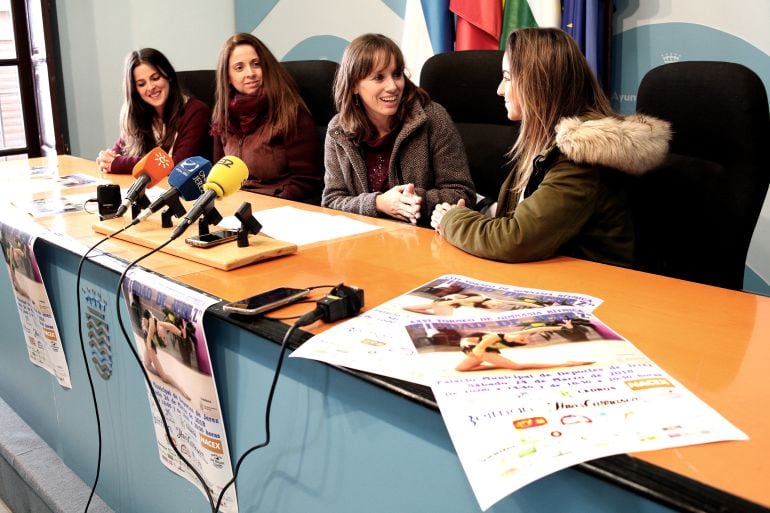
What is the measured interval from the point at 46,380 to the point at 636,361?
4.49 feet

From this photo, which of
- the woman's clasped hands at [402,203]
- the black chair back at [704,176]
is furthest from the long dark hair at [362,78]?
the black chair back at [704,176]

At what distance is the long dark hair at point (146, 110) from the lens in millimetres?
2629

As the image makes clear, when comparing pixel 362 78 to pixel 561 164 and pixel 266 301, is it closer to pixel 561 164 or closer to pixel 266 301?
pixel 561 164

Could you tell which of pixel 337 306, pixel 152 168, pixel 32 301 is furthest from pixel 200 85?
pixel 337 306

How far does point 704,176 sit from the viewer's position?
1439mm

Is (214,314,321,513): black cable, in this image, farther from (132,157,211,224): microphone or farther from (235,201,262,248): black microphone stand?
(132,157,211,224): microphone

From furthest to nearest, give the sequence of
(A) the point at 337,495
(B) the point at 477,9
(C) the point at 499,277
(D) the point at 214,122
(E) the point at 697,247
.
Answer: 1. (B) the point at 477,9
2. (D) the point at 214,122
3. (E) the point at 697,247
4. (C) the point at 499,277
5. (A) the point at 337,495

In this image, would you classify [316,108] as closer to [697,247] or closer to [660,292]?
[697,247]

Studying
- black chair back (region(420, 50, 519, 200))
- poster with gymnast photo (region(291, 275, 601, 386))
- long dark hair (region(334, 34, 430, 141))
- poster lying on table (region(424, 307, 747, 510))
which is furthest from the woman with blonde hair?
poster lying on table (region(424, 307, 747, 510))

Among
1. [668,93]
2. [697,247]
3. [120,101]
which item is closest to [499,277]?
[697,247]

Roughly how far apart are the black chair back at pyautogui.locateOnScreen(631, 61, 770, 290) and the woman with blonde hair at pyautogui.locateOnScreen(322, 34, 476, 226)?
600 millimetres

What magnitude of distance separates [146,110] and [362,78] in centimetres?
108

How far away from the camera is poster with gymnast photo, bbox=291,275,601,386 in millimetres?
852

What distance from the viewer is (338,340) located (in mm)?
927
